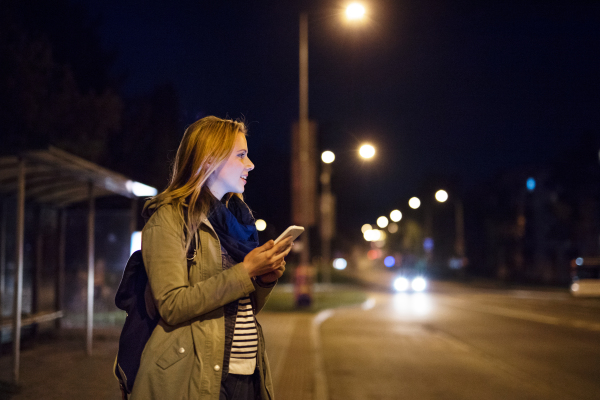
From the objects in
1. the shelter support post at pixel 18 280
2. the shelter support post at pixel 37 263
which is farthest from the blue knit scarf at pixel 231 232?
the shelter support post at pixel 37 263

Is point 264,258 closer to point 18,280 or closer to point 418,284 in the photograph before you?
point 18,280

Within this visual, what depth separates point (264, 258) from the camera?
222 centimetres

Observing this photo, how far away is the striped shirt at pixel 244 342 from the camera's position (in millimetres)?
2348

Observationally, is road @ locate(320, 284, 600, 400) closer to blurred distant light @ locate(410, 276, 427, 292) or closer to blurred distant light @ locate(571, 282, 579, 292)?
blurred distant light @ locate(571, 282, 579, 292)

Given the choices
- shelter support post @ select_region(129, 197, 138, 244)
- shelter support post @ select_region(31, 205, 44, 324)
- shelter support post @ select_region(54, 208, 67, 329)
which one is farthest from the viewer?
shelter support post @ select_region(54, 208, 67, 329)

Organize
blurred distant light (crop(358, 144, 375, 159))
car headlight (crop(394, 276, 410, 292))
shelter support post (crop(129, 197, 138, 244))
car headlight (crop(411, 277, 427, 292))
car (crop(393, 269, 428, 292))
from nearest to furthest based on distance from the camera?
shelter support post (crop(129, 197, 138, 244)) → blurred distant light (crop(358, 144, 375, 159)) → car headlight (crop(411, 277, 427, 292)) → car (crop(393, 269, 428, 292)) → car headlight (crop(394, 276, 410, 292))

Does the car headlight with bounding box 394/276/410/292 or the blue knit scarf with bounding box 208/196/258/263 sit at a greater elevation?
the blue knit scarf with bounding box 208/196/258/263

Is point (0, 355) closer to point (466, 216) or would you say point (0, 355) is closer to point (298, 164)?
point (298, 164)

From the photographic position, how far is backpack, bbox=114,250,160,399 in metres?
2.22

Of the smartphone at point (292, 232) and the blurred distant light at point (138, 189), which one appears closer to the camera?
the smartphone at point (292, 232)

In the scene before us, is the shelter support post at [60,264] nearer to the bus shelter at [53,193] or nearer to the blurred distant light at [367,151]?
the bus shelter at [53,193]

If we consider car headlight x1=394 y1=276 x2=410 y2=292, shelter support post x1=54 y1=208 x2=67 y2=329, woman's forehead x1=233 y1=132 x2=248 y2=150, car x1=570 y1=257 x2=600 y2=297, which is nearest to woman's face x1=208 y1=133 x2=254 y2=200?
woman's forehead x1=233 y1=132 x2=248 y2=150

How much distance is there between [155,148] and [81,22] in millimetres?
7164

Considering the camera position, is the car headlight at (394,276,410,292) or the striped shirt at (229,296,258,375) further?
the car headlight at (394,276,410,292)
